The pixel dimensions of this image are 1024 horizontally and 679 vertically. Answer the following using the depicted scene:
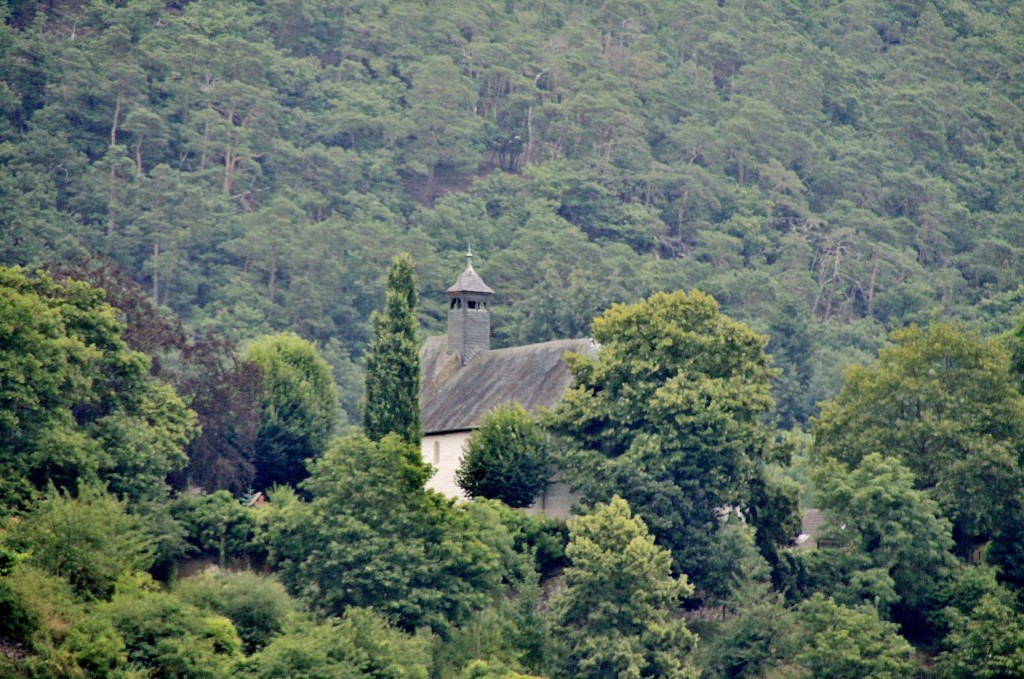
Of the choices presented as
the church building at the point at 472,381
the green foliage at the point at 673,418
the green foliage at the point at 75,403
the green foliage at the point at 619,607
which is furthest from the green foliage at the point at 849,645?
the green foliage at the point at 75,403

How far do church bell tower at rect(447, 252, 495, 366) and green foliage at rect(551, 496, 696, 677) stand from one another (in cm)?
1904

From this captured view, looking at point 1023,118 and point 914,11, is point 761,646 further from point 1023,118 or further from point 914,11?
point 914,11

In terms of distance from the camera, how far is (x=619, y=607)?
57.1 meters

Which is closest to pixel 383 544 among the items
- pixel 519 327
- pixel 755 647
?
pixel 755 647

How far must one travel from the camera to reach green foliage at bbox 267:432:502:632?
55.8 metres

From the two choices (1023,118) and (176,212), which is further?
(1023,118)

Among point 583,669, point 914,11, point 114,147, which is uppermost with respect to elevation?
point 914,11

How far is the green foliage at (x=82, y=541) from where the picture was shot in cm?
5075

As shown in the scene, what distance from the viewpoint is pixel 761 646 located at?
5784cm

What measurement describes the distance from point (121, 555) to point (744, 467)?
2091 centimetres

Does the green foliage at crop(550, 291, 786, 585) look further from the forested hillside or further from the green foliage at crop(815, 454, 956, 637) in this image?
the forested hillside

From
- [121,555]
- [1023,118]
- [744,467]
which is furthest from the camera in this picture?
[1023,118]

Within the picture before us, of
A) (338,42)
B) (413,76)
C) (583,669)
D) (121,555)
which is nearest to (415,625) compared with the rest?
(583,669)

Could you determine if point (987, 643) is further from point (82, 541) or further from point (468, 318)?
point (468, 318)
